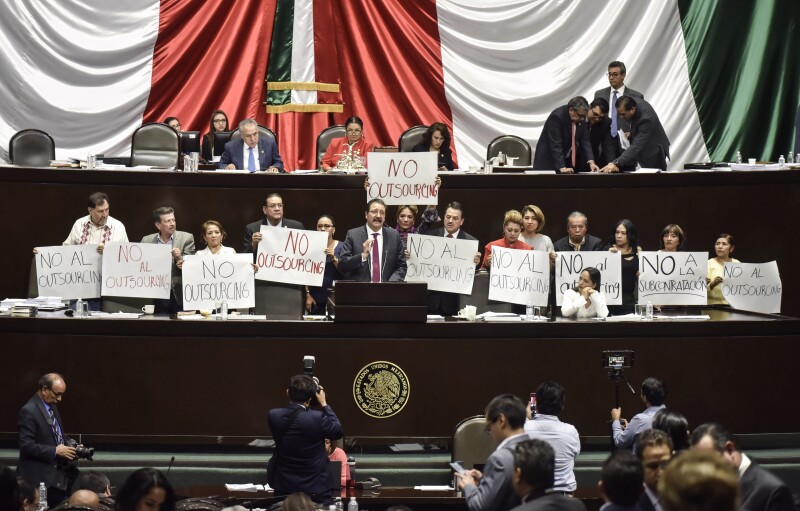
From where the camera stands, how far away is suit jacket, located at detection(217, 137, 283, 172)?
37.8 ft

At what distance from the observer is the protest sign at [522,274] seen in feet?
30.9

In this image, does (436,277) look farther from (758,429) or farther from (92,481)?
(92,481)

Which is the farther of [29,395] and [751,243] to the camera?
[751,243]

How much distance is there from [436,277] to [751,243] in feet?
10.3

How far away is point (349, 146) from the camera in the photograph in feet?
38.3

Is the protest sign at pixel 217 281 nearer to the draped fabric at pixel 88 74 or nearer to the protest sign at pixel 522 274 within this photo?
the protest sign at pixel 522 274

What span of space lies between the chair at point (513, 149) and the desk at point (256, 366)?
3910mm

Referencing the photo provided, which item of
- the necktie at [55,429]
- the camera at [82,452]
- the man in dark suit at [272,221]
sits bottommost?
the camera at [82,452]

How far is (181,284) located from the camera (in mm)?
9719

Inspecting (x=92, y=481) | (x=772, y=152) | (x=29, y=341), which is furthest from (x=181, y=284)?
(x=772, y=152)

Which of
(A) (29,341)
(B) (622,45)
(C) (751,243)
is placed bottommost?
(A) (29,341)

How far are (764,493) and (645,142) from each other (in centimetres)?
639

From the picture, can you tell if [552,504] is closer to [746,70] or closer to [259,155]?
[259,155]

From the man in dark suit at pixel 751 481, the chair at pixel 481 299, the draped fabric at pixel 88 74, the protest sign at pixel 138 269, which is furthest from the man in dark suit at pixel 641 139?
the draped fabric at pixel 88 74
